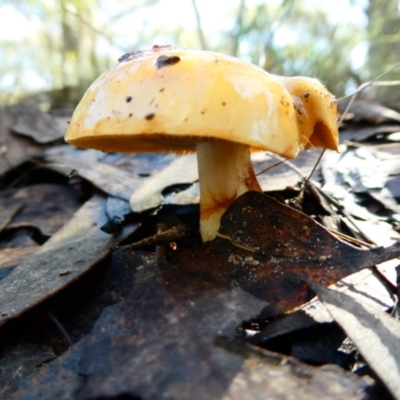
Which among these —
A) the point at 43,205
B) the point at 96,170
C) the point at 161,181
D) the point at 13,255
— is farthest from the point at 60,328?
the point at 96,170

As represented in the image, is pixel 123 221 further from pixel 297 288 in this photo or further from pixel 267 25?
pixel 267 25

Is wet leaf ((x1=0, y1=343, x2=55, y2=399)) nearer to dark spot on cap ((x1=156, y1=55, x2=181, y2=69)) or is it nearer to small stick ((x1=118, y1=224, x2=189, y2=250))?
small stick ((x1=118, y1=224, x2=189, y2=250))

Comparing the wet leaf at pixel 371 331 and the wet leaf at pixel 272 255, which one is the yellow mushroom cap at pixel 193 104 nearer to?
the wet leaf at pixel 272 255

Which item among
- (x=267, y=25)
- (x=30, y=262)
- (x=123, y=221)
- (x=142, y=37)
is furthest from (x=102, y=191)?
(x=142, y=37)

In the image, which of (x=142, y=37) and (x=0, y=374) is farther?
(x=142, y=37)

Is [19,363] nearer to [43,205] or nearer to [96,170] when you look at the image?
[43,205]

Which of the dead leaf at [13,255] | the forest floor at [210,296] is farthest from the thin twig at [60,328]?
the dead leaf at [13,255]
